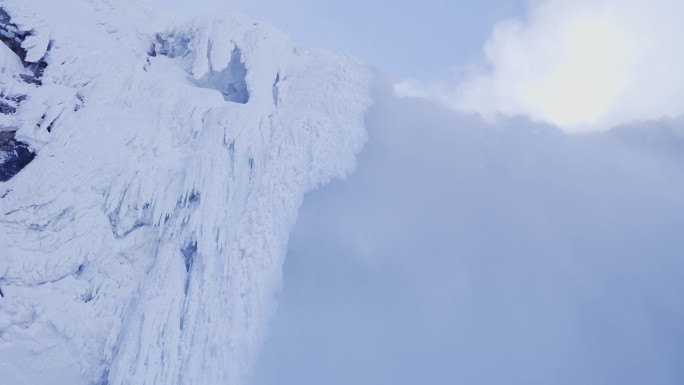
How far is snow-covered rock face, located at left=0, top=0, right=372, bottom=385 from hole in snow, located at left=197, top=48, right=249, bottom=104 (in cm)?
8

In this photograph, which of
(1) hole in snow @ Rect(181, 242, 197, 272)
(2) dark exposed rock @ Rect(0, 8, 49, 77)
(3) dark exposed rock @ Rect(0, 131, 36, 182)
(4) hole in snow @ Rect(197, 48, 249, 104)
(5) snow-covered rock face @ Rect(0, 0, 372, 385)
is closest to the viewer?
(5) snow-covered rock face @ Rect(0, 0, 372, 385)

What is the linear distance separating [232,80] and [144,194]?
5.08 meters

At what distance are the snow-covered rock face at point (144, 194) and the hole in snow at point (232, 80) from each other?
0.25ft

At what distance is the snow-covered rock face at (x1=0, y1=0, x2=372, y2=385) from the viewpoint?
934cm

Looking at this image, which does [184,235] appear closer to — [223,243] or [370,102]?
[223,243]

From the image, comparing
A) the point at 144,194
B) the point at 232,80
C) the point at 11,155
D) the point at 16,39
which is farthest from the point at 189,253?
the point at 16,39

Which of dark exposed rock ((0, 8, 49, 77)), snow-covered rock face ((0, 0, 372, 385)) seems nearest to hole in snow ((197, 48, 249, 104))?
snow-covered rock face ((0, 0, 372, 385))

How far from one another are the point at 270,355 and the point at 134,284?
3.44 metres

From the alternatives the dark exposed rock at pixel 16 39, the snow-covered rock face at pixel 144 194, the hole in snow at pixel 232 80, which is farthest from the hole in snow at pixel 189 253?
the dark exposed rock at pixel 16 39

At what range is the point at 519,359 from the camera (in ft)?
34.1

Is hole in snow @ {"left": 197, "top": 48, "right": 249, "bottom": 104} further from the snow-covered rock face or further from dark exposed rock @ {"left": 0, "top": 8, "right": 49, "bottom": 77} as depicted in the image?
dark exposed rock @ {"left": 0, "top": 8, "right": 49, "bottom": 77}

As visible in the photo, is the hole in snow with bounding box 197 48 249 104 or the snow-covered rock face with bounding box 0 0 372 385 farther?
the hole in snow with bounding box 197 48 249 104

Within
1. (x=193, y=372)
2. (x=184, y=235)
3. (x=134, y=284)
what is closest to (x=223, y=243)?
(x=184, y=235)

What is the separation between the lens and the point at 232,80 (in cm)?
1430
